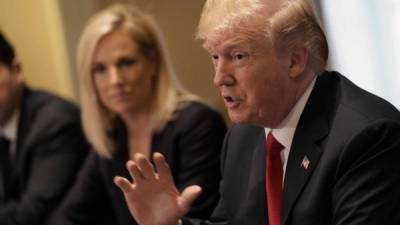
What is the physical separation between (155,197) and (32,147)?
953 millimetres

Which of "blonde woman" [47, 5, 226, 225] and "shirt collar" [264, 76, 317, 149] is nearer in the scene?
"shirt collar" [264, 76, 317, 149]

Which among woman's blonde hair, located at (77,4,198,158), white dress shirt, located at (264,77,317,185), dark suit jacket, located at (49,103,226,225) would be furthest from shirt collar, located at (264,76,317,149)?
woman's blonde hair, located at (77,4,198,158)

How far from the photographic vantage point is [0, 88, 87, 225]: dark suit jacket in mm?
2049

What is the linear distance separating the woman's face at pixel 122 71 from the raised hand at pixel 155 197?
0.56m

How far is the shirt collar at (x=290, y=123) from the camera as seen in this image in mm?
1181

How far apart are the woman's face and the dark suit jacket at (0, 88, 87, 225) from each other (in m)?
0.33

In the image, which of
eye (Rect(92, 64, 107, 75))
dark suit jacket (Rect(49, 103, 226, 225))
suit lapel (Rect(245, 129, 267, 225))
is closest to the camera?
suit lapel (Rect(245, 129, 267, 225))

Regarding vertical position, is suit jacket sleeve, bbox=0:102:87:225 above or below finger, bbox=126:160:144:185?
below

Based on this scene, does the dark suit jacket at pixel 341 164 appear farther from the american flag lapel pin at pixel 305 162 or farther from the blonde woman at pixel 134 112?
the blonde woman at pixel 134 112

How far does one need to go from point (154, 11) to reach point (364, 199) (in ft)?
3.53

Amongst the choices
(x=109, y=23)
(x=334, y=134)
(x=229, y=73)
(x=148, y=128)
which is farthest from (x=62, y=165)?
(x=334, y=134)

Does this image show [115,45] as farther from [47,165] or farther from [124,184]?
[124,184]

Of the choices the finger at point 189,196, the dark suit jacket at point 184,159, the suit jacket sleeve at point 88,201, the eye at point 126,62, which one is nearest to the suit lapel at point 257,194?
the finger at point 189,196

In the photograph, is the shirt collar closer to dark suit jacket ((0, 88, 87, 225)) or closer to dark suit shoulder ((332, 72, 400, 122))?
dark suit shoulder ((332, 72, 400, 122))
